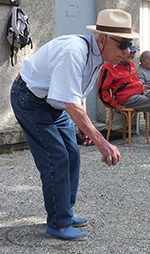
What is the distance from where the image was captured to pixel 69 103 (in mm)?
2381

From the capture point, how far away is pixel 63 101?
7.79 ft

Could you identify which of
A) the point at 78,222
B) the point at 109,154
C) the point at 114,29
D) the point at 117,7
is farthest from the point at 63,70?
the point at 117,7

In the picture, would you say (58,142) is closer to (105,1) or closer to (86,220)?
(86,220)

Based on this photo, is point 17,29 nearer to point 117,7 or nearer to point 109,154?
point 117,7

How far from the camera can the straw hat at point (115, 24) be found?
101 inches

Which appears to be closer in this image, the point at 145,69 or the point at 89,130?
the point at 89,130

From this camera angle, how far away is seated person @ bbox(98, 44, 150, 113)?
5977mm

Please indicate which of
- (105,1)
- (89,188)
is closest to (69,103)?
(89,188)

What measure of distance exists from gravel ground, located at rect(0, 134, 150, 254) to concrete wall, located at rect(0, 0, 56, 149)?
53 cm

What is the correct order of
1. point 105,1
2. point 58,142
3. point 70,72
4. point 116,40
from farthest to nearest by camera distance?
point 105,1 → point 58,142 → point 116,40 → point 70,72

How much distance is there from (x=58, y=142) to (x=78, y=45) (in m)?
0.68

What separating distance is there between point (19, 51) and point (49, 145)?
10.6 feet

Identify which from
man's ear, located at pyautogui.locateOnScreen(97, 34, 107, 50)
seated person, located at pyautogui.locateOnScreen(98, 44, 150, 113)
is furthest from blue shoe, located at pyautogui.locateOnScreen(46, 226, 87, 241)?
seated person, located at pyautogui.locateOnScreen(98, 44, 150, 113)

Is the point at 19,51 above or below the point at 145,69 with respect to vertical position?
above
